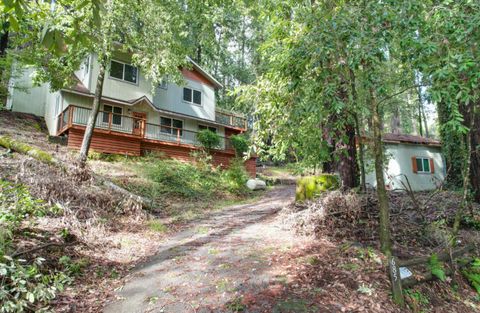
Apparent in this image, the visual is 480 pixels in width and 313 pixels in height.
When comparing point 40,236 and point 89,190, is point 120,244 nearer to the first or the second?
point 40,236

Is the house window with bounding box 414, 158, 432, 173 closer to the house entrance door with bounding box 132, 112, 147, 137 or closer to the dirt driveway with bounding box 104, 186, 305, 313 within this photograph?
the dirt driveway with bounding box 104, 186, 305, 313

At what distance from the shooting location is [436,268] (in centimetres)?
434

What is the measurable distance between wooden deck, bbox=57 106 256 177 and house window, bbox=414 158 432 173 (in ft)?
33.4

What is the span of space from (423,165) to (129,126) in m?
17.9

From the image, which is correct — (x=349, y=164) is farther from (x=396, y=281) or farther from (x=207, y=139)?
(x=207, y=139)

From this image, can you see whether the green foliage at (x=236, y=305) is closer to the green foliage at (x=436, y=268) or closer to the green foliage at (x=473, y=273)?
the green foliage at (x=436, y=268)

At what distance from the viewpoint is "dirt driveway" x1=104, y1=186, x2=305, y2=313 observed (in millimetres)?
3279

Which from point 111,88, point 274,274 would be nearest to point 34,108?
point 111,88

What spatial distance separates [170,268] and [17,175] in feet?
13.5

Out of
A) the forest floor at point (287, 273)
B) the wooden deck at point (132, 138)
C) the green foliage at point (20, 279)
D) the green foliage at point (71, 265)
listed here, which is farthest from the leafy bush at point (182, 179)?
the green foliage at point (20, 279)

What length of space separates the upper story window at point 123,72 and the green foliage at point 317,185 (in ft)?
46.9

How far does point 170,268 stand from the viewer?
14.0 ft

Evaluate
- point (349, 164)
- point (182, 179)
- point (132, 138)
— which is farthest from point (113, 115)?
point (349, 164)

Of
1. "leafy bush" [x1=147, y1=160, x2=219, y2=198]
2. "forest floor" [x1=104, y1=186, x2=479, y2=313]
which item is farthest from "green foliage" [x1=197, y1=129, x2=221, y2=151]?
"forest floor" [x1=104, y1=186, x2=479, y2=313]
